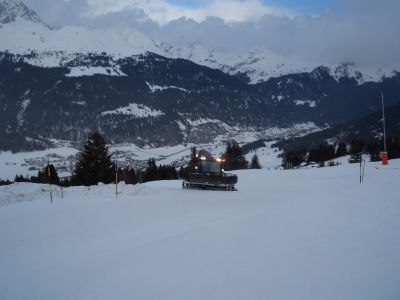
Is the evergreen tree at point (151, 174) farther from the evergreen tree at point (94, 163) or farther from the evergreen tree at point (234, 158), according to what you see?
the evergreen tree at point (94, 163)

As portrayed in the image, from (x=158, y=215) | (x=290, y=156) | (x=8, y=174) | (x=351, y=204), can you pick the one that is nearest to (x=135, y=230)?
(x=158, y=215)

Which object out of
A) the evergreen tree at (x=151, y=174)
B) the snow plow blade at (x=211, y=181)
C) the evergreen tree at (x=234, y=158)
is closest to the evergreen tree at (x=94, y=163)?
the snow plow blade at (x=211, y=181)

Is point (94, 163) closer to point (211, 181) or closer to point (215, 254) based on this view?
point (211, 181)

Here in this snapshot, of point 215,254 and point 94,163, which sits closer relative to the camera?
point 215,254

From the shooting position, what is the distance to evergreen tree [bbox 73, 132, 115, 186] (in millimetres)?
39500

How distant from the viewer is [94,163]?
3969 centimetres

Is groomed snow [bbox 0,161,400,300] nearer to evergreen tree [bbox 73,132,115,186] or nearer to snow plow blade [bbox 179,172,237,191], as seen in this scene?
snow plow blade [bbox 179,172,237,191]

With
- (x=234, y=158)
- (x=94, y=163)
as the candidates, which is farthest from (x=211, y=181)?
(x=234, y=158)

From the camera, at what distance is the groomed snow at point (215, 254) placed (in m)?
6.47

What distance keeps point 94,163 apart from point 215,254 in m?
33.4

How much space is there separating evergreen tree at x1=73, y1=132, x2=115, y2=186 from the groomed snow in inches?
1037

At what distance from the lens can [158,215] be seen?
44.4 feet

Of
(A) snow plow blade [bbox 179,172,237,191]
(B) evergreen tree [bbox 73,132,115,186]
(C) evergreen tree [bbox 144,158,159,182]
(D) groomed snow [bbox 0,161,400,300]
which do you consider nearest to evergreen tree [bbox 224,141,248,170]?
(C) evergreen tree [bbox 144,158,159,182]

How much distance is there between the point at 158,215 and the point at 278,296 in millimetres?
7854
